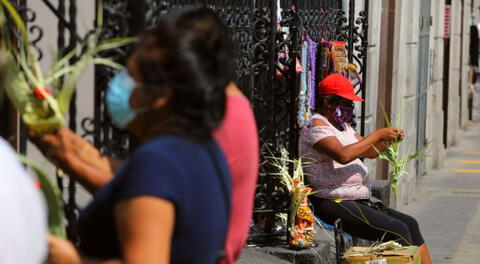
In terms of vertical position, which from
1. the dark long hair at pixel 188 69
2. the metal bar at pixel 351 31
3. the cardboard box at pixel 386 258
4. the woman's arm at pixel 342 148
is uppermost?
the dark long hair at pixel 188 69

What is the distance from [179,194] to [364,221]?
15.6ft

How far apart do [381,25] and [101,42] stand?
8076mm

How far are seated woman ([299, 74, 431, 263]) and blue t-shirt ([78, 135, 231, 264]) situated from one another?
444 centimetres

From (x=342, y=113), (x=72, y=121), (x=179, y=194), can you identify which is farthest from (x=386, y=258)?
(x=179, y=194)

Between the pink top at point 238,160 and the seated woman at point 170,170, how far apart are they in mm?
108

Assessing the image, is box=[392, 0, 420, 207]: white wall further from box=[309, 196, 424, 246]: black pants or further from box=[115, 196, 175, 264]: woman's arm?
box=[115, 196, 175, 264]: woman's arm

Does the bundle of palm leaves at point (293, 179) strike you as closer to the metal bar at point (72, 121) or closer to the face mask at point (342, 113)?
the face mask at point (342, 113)

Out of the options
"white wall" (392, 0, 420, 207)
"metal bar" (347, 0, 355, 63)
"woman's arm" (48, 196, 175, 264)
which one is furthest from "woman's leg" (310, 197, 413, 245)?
"white wall" (392, 0, 420, 207)

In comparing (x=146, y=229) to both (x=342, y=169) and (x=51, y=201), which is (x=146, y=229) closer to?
(x=51, y=201)

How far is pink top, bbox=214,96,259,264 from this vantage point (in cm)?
333

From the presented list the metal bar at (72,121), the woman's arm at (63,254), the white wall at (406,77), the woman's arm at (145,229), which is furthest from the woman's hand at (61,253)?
the white wall at (406,77)

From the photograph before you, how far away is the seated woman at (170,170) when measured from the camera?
9.82 ft

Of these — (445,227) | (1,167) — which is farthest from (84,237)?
(445,227)

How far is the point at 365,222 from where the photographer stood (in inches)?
302
